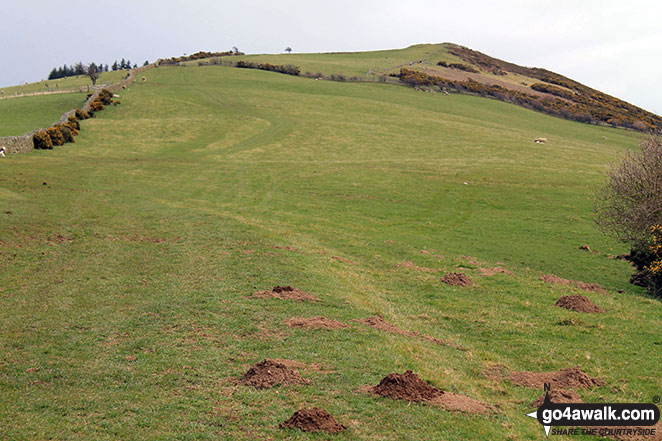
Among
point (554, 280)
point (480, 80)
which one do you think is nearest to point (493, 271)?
point (554, 280)

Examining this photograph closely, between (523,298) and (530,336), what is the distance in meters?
5.45

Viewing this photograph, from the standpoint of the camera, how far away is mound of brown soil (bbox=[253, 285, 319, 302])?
63.3 feet

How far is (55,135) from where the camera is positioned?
59906 millimetres

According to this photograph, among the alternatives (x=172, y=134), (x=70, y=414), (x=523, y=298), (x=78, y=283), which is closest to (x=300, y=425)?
(x=70, y=414)

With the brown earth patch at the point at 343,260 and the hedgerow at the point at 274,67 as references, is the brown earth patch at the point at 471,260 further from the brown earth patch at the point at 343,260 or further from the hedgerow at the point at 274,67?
the hedgerow at the point at 274,67

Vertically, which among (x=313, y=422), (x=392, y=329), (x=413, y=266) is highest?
(x=313, y=422)

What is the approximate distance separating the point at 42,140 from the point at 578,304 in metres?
59.2

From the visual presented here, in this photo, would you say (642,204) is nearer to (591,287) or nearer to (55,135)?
(591,287)

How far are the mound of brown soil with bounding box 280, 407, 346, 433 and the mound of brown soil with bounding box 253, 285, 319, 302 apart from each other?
29.1 feet

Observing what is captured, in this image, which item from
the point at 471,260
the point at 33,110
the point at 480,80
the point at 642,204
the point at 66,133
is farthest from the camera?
the point at 480,80

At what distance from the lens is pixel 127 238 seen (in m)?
Result: 27.9

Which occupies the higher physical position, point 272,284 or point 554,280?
point 272,284

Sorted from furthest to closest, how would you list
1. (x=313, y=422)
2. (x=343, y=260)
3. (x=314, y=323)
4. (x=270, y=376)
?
(x=343, y=260) → (x=314, y=323) → (x=270, y=376) → (x=313, y=422)

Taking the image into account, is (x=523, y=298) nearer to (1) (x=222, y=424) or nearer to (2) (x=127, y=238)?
(1) (x=222, y=424)
